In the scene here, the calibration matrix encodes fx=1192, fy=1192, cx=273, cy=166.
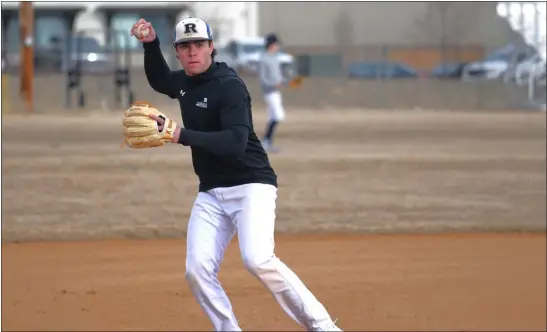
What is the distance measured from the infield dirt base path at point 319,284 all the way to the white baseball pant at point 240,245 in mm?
2621

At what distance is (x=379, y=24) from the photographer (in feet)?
160

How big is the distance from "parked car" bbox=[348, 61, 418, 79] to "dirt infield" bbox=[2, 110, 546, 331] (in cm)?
2104

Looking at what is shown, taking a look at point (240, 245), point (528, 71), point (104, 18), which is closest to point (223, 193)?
point (240, 245)

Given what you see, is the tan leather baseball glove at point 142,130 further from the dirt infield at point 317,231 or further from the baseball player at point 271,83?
the baseball player at point 271,83

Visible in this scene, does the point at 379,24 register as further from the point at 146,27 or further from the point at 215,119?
the point at 146,27

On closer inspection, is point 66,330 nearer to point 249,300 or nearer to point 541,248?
point 249,300

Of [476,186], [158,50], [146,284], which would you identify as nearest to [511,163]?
[476,186]

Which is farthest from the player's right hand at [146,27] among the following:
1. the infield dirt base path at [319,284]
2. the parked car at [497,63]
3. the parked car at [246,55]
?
the parked car at [246,55]

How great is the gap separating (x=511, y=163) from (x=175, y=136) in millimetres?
15555

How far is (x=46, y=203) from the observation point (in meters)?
15.5

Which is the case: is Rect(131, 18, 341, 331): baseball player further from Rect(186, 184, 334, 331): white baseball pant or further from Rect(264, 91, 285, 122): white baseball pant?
Rect(264, 91, 285, 122): white baseball pant

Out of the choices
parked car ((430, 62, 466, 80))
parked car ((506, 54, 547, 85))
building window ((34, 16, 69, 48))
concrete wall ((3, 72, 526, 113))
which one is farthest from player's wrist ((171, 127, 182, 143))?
building window ((34, 16, 69, 48))

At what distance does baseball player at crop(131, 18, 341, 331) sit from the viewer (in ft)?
19.1

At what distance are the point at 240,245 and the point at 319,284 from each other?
14.2 feet
